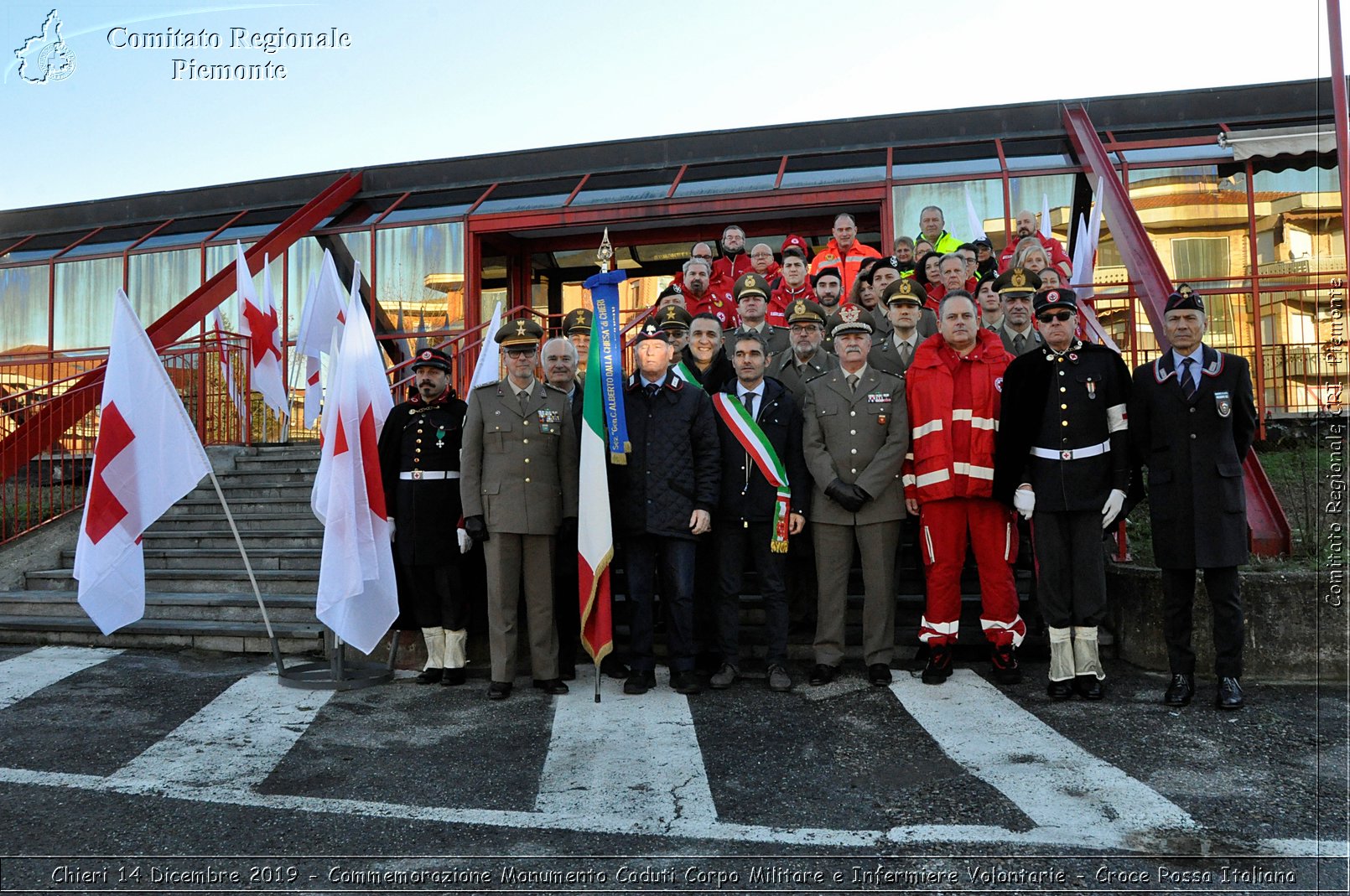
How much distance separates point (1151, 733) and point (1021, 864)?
1745 mm

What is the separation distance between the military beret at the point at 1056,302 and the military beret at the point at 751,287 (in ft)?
6.37

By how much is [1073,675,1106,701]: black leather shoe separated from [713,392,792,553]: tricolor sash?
1.69m

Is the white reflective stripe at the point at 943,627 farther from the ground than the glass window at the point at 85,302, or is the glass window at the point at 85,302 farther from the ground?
the glass window at the point at 85,302

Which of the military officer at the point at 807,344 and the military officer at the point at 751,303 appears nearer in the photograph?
the military officer at the point at 807,344

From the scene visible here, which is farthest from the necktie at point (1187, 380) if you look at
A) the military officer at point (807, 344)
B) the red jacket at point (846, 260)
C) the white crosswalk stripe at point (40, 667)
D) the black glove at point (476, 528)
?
the white crosswalk stripe at point (40, 667)

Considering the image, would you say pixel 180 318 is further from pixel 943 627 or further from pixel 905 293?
pixel 943 627

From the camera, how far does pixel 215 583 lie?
7.40 meters

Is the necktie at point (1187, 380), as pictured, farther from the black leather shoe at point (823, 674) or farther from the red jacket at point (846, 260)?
the red jacket at point (846, 260)

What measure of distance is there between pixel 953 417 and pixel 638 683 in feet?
7.68

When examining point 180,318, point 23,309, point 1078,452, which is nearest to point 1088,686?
point 1078,452

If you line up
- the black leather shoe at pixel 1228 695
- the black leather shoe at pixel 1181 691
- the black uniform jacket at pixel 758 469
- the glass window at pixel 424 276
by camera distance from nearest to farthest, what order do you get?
1. the black leather shoe at pixel 1228 695
2. the black leather shoe at pixel 1181 691
3. the black uniform jacket at pixel 758 469
4. the glass window at pixel 424 276

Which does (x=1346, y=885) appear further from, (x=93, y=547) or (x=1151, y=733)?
(x=93, y=547)

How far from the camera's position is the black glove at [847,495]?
5.56 meters

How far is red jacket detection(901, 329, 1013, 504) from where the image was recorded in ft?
17.9
